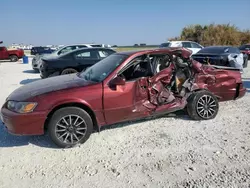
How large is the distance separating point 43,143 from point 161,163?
6.83 feet

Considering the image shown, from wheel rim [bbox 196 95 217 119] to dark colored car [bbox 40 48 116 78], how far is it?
17.4 feet

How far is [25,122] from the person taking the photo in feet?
12.0

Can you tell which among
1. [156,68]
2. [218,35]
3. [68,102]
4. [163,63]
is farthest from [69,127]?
[218,35]

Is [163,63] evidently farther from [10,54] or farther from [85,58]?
[10,54]

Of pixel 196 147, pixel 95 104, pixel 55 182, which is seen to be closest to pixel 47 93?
pixel 95 104

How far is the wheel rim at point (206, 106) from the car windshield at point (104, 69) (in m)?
1.80

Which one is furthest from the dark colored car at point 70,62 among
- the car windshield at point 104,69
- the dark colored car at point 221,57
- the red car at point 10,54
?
the red car at point 10,54

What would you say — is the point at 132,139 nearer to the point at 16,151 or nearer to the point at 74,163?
the point at 74,163

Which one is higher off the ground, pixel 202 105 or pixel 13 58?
pixel 13 58

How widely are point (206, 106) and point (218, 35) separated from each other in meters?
35.4

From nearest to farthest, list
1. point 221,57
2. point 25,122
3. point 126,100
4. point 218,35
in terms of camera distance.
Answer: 1. point 25,122
2. point 126,100
3. point 221,57
4. point 218,35

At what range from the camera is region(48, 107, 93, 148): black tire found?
3.76 m

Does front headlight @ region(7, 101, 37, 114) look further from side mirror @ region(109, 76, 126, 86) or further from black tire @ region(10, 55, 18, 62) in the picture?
black tire @ region(10, 55, 18, 62)

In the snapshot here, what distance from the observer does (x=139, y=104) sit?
14.0ft
